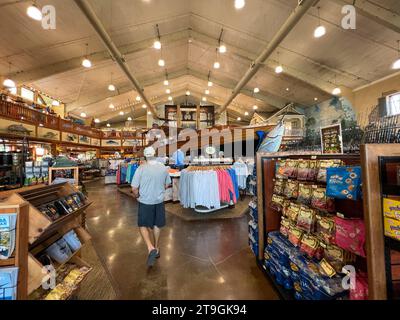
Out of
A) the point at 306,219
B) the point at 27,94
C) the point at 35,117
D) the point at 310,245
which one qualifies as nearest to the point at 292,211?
the point at 306,219

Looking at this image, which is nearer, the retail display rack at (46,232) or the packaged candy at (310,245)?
the retail display rack at (46,232)

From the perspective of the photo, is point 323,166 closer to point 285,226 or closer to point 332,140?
point 332,140

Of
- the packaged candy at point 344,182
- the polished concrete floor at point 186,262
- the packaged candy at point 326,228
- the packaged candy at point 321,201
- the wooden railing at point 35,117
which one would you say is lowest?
the polished concrete floor at point 186,262

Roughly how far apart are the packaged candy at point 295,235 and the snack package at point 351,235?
0.51m

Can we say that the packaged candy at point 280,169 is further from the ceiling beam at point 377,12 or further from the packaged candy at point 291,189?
the ceiling beam at point 377,12

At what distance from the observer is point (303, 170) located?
6.13 feet

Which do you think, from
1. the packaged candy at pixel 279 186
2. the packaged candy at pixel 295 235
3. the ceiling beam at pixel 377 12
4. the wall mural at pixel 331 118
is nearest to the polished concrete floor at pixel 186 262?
the packaged candy at pixel 295 235

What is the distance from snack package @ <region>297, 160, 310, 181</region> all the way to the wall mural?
0.36 metres

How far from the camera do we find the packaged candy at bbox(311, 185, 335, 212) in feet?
5.13

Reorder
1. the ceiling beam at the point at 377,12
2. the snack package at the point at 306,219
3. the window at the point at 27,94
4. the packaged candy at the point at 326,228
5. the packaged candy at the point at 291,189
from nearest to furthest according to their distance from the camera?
the packaged candy at the point at 326,228 < the snack package at the point at 306,219 < the packaged candy at the point at 291,189 < the ceiling beam at the point at 377,12 < the window at the point at 27,94

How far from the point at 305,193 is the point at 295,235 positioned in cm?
48

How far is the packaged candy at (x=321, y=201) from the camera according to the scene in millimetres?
1564
